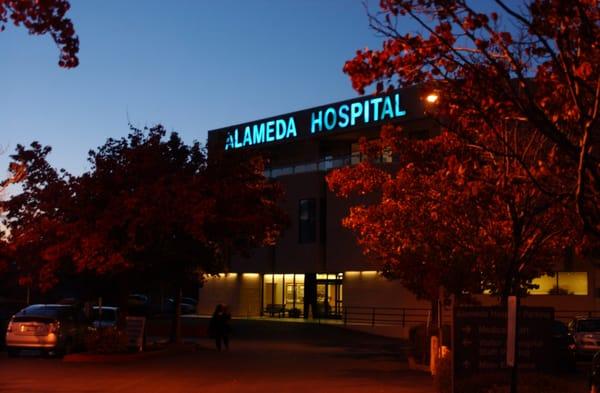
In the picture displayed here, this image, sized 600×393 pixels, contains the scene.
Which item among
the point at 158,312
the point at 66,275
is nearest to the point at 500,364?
the point at 66,275

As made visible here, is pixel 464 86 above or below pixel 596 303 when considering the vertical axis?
above

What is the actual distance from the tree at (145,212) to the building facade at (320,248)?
15.5 metres

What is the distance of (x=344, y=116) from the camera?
2015 inches

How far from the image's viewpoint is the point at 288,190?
5197 centimetres

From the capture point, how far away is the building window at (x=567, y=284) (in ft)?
136

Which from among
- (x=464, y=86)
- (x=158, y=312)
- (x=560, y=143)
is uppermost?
(x=464, y=86)

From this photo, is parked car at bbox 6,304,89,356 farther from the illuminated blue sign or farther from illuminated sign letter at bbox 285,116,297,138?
illuminated sign letter at bbox 285,116,297,138

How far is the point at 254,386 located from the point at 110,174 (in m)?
8.79

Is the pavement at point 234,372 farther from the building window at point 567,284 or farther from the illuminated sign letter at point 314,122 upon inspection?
the illuminated sign letter at point 314,122

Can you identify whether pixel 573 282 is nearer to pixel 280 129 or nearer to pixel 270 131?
pixel 280 129

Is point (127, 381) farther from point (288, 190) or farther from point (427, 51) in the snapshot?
point (288, 190)

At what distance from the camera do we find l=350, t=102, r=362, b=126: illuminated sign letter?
50.0m

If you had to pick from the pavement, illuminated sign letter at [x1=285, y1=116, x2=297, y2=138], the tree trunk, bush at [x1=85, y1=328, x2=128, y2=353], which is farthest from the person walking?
illuminated sign letter at [x1=285, y1=116, x2=297, y2=138]

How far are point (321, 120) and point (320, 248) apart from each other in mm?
7294
